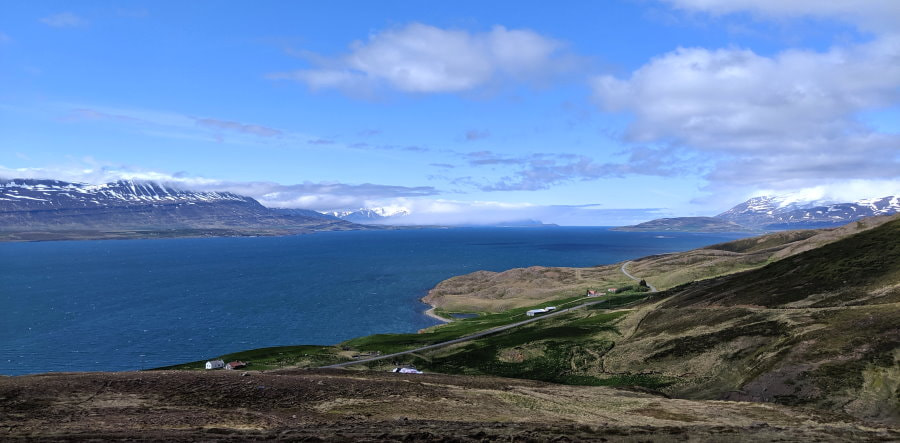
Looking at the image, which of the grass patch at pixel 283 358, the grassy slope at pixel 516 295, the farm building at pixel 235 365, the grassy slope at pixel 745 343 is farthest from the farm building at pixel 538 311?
the farm building at pixel 235 365

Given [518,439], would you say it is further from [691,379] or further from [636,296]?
[636,296]

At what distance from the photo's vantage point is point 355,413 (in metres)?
37.0

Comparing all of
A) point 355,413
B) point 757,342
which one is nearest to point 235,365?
point 355,413

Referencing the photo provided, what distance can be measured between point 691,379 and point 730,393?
26.8 ft

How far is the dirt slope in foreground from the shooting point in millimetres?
31031

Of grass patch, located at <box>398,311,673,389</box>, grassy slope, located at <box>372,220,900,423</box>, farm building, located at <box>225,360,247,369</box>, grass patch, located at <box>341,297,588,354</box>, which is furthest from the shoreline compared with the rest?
farm building, located at <box>225,360,247,369</box>

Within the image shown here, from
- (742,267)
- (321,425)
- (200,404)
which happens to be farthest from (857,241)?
(200,404)

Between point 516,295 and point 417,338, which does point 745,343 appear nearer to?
point 417,338

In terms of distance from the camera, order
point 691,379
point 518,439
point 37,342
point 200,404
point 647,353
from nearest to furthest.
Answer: point 518,439
point 200,404
point 691,379
point 647,353
point 37,342

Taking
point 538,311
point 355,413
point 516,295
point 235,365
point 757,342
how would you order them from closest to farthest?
point 355,413, point 757,342, point 235,365, point 538,311, point 516,295

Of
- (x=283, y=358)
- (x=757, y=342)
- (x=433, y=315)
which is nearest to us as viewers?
(x=757, y=342)

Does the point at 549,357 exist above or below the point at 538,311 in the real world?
above

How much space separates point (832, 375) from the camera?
160 feet

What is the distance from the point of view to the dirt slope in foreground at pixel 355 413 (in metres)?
31.0
